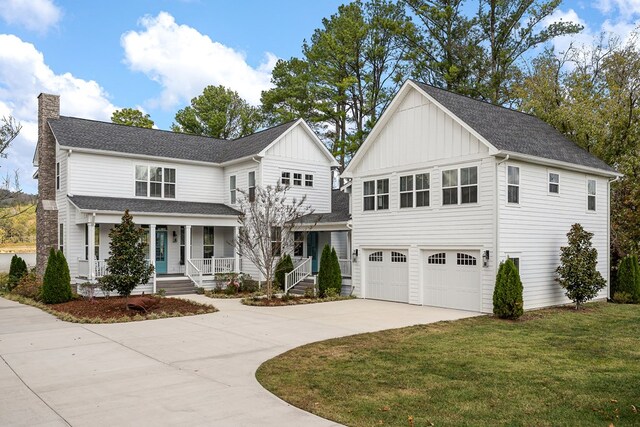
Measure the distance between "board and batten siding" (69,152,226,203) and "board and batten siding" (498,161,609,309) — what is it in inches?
596

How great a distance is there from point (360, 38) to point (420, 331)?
25892 mm

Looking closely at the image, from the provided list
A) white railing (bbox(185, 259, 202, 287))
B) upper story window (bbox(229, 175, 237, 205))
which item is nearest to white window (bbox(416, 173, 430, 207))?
white railing (bbox(185, 259, 202, 287))

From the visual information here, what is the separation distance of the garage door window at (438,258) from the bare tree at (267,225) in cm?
582

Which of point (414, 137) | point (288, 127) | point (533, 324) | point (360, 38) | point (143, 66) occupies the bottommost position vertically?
point (533, 324)

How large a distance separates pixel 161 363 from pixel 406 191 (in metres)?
12.0

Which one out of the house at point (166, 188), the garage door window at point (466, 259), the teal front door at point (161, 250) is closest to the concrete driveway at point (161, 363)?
the garage door window at point (466, 259)

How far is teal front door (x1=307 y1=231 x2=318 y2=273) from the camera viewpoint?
87.4 feet

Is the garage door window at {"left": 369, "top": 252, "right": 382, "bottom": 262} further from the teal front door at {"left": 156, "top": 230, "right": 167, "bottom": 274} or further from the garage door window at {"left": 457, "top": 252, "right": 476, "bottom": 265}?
the teal front door at {"left": 156, "top": 230, "right": 167, "bottom": 274}

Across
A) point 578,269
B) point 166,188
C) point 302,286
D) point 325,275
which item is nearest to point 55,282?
point 166,188

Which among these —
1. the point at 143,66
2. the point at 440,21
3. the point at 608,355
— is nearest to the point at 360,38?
the point at 440,21

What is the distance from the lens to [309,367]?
9.44 meters

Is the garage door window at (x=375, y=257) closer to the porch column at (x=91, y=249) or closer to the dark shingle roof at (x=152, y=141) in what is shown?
the dark shingle roof at (x=152, y=141)

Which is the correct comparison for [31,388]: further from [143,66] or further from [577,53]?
[577,53]

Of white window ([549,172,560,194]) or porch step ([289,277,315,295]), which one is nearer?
white window ([549,172,560,194])
